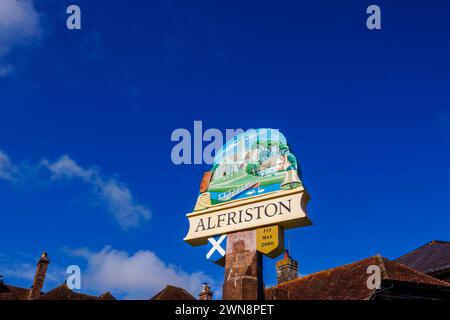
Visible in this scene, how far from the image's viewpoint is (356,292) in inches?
531

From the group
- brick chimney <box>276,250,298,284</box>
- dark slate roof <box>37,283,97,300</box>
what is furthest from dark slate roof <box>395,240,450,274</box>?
dark slate roof <box>37,283,97,300</box>

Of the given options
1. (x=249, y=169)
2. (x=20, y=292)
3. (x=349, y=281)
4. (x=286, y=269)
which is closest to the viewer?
(x=249, y=169)

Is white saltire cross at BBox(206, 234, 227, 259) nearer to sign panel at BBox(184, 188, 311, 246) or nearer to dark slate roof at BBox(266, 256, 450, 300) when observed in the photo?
sign panel at BBox(184, 188, 311, 246)

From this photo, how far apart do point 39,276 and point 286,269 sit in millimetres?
15812

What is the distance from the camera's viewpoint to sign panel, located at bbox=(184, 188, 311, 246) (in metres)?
8.82

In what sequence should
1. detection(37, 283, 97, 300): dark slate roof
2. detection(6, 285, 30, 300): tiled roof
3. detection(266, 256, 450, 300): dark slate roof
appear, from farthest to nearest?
detection(6, 285, 30, 300): tiled roof → detection(37, 283, 97, 300): dark slate roof → detection(266, 256, 450, 300): dark slate roof

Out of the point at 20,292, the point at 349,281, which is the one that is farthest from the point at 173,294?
the point at 20,292

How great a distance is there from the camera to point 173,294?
19.0 m

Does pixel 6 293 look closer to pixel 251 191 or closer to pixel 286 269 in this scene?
pixel 286 269

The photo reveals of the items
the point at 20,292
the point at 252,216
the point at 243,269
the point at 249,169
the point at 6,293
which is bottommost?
the point at 243,269

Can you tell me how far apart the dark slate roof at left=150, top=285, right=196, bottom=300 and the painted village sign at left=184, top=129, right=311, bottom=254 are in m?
9.89
